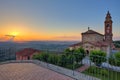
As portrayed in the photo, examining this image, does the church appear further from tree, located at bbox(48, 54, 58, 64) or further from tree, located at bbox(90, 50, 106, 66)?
tree, located at bbox(90, 50, 106, 66)

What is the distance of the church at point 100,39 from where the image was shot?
2706cm

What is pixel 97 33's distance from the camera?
1272 inches

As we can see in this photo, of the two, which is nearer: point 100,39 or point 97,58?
point 97,58

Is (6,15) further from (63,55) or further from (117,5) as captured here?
(117,5)

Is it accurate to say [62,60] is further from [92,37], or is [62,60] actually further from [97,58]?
[92,37]

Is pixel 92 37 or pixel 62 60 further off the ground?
pixel 92 37

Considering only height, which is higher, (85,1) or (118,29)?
(85,1)

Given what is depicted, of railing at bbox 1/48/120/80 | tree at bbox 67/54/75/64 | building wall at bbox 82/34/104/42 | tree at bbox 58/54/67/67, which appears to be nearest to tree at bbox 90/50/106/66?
railing at bbox 1/48/120/80

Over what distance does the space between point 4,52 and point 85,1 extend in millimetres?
10487

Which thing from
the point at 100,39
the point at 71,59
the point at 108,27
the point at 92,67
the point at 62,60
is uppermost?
the point at 108,27

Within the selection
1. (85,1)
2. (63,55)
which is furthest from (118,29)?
(63,55)

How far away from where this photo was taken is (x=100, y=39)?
32281mm

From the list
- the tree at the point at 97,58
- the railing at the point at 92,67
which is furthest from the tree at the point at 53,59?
the tree at the point at 97,58

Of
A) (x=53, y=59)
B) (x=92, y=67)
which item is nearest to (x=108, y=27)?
(x=53, y=59)
